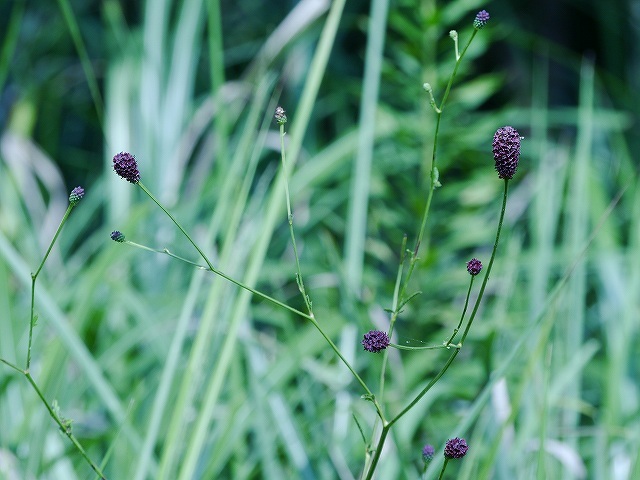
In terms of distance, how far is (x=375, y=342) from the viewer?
1.23ft

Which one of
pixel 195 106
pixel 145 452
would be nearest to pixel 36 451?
pixel 145 452

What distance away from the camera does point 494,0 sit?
79.8 inches

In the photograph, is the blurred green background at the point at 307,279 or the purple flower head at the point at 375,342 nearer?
the purple flower head at the point at 375,342

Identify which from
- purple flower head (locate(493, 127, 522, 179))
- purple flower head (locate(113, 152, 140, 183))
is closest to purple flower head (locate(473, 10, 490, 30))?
purple flower head (locate(493, 127, 522, 179))

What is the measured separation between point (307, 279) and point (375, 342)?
0.90 metres

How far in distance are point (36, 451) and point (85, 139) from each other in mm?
1462

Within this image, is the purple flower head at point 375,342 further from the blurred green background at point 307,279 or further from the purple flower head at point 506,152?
the blurred green background at point 307,279

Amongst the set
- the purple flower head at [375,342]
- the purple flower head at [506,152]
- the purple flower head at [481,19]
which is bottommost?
the purple flower head at [375,342]

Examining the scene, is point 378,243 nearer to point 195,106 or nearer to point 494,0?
point 195,106

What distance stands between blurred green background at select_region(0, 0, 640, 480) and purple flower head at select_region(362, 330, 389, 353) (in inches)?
9.0

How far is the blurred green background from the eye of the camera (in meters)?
0.72

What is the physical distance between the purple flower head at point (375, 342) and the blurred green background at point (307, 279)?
228 mm

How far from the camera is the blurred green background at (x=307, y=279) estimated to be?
2.36 ft

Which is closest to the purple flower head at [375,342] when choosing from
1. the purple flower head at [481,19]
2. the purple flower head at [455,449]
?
the purple flower head at [455,449]
